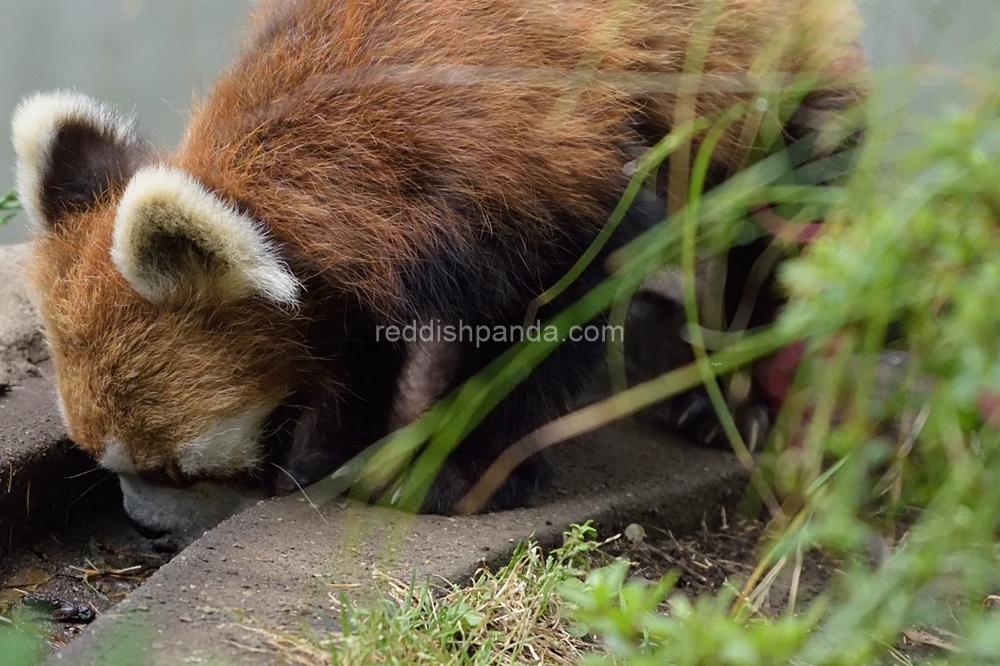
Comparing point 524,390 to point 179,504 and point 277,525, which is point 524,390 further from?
point 179,504

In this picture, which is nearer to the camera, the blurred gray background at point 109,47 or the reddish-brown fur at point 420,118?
the reddish-brown fur at point 420,118

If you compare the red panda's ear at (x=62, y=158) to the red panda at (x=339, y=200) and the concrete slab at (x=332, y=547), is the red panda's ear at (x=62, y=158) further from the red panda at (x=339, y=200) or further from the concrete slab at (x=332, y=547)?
the concrete slab at (x=332, y=547)

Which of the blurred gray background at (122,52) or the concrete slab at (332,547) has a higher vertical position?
the blurred gray background at (122,52)

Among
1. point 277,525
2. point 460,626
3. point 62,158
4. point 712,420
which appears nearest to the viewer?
point 460,626

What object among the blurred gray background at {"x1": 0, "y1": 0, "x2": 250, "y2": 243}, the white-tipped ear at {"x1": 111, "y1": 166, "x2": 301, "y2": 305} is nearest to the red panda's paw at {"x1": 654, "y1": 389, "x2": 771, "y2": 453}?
the white-tipped ear at {"x1": 111, "y1": 166, "x2": 301, "y2": 305}

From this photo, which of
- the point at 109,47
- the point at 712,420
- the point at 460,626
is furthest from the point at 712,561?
the point at 109,47

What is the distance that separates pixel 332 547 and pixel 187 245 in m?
0.66

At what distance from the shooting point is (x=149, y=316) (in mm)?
1858

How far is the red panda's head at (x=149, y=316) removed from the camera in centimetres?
173

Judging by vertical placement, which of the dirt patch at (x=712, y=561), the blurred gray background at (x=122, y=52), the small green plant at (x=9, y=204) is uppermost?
the blurred gray background at (x=122, y=52)

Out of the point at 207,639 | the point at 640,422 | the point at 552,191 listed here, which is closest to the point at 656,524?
the point at 640,422

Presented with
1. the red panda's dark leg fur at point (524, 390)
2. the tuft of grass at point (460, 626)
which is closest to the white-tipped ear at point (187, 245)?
the red panda's dark leg fur at point (524, 390)

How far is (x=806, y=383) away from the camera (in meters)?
1.36

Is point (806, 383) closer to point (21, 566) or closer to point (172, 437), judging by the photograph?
point (172, 437)
